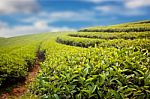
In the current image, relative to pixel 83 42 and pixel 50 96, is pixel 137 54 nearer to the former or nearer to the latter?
pixel 50 96

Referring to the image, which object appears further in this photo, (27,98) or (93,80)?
(27,98)

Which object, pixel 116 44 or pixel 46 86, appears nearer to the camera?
pixel 46 86

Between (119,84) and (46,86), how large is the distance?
2.17 metres

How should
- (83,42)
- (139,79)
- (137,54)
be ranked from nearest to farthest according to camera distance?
(139,79), (137,54), (83,42)

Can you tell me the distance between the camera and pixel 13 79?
16.0 m

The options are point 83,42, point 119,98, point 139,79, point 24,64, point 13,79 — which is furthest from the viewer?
point 83,42

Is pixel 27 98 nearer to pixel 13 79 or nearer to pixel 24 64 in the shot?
pixel 13 79

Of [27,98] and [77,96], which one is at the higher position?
[77,96]

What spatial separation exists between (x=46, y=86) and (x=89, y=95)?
162 cm

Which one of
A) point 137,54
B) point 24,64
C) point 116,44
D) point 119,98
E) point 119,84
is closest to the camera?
point 119,98

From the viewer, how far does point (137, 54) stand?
12898 millimetres

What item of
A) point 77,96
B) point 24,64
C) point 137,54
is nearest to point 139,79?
point 77,96

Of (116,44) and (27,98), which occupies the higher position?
(116,44)

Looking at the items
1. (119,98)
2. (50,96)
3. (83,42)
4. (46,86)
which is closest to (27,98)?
(46,86)
